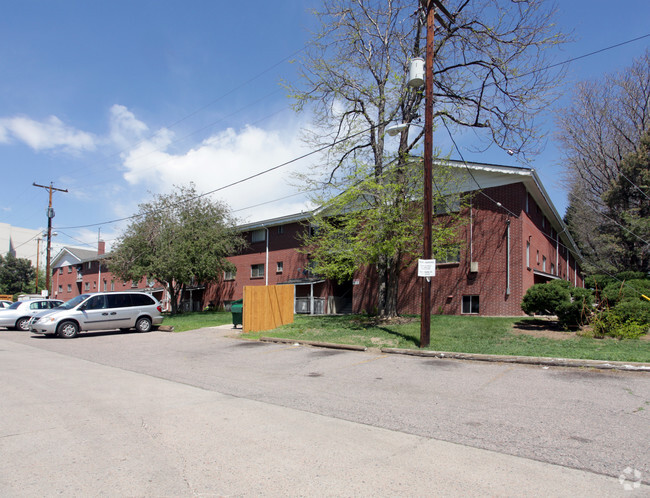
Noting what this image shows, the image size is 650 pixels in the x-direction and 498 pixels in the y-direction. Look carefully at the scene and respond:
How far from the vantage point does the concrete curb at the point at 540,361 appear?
825 cm

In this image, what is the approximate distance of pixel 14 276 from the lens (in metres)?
64.6

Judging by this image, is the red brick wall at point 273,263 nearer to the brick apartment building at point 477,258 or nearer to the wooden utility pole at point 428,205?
the brick apartment building at point 477,258

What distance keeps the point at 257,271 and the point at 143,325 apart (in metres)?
12.9

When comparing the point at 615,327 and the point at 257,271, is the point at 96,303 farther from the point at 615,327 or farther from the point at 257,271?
the point at 615,327

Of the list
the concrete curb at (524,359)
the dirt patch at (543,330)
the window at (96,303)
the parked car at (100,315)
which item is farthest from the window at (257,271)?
the dirt patch at (543,330)

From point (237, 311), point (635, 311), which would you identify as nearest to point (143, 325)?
point (237, 311)

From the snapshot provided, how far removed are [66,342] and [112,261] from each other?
1333 cm

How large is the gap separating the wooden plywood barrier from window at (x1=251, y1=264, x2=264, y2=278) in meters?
12.3

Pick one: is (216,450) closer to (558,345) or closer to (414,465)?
(414,465)

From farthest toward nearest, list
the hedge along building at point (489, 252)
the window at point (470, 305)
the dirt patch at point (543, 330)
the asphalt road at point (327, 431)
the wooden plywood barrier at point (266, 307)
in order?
1. the window at point (470, 305)
2. the hedge along building at point (489, 252)
3. the wooden plywood barrier at point (266, 307)
4. the dirt patch at point (543, 330)
5. the asphalt road at point (327, 431)

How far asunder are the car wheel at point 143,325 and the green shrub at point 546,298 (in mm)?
15225

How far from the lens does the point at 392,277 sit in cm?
1708

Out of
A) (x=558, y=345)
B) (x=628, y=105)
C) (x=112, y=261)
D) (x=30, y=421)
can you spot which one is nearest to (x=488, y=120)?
(x=558, y=345)

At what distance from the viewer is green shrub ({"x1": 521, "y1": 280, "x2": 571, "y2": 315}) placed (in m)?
13.1
